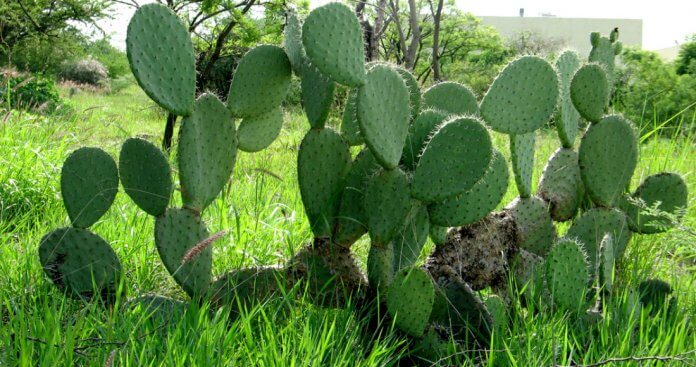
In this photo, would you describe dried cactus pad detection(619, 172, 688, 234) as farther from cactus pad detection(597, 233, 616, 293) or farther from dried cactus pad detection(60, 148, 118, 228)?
dried cactus pad detection(60, 148, 118, 228)

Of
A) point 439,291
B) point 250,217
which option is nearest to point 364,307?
point 439,291

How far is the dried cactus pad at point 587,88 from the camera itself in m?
2.38

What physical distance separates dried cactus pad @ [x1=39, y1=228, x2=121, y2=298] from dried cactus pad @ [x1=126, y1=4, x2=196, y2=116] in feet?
1.34

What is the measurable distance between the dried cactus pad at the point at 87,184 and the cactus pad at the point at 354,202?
59 centimetres

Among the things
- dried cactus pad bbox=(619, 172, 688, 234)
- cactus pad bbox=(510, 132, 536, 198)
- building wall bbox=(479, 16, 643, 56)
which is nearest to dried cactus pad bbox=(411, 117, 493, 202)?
cactus pad bbox=(510, 132, 536, 198)

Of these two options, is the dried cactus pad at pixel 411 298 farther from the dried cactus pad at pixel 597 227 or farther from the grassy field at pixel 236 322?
the dried cactus pad at pixel 597 227

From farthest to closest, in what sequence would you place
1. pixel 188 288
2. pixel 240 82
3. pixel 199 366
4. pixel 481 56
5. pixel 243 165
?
pixel 481 56 < pixel 243 165 < pixel 240 82 < pixel 188 288 < pixel 199 366

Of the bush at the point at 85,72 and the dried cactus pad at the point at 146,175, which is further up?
the dried cactus pad at the point at 146,175

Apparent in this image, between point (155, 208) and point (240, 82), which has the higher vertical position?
point (240, 82)

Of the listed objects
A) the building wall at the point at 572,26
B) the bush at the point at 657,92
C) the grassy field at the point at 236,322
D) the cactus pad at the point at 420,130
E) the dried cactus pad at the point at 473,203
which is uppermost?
the cactus pad at the point at 420,130

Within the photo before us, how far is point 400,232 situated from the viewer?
2.02 meters

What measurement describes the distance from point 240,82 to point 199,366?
2.89 feet

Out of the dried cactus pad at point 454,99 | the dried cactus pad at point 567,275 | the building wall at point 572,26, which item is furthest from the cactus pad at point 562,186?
the building wall at point 572,26

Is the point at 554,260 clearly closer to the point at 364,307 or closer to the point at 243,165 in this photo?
the point at 364,307
